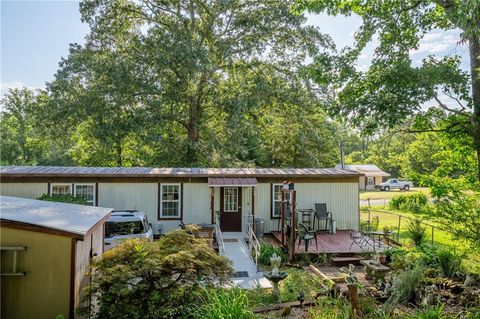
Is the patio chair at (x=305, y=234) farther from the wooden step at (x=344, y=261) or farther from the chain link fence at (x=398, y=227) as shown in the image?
the chain link fence at (x=398, y=227)

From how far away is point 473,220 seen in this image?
24.4 ft

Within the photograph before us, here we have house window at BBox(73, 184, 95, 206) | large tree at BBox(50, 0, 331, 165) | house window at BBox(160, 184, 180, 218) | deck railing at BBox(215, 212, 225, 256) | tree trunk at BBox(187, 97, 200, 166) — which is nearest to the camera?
deck railing at BBox(215, 212, 225, 256)

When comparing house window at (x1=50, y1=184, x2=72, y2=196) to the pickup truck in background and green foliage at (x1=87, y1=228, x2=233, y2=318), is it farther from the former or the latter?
the pickup truck in background

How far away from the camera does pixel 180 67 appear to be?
18188 millimetres

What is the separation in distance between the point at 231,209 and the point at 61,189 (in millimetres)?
6495

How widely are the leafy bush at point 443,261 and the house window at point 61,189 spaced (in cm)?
1188

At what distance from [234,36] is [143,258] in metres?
17.1

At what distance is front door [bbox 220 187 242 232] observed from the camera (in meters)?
13.9

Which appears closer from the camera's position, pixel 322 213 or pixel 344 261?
pixel 344 261

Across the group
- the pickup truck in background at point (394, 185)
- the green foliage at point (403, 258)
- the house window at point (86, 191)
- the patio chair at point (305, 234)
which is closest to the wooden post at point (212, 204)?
the patio chair at point (305, 234)

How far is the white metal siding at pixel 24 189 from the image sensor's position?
1257cm

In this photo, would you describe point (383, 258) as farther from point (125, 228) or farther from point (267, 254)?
point (125, 228)

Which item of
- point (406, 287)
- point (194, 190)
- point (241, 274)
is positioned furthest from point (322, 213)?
point (406, 287)

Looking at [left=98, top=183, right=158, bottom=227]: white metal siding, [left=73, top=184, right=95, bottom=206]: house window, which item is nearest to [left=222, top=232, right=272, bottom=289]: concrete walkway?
[left=98, top=183, right=158, bottom=227]: white metal siding
